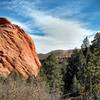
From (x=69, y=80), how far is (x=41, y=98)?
6497 centimetres

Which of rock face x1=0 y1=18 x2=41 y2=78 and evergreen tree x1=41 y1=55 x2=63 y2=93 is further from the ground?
rock face x1=0 y1=18 x2=41 y2=78

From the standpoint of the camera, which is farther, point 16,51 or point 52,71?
point 16,51

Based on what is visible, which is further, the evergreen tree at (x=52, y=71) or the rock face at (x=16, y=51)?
the rock face at (x=16, y=51)

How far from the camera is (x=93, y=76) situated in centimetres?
7238

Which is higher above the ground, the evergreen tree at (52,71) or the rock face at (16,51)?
the rock face at (16,51)

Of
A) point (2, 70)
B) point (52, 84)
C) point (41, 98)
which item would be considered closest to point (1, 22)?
point (2, 70)

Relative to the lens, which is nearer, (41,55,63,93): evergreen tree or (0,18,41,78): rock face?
(41,55,63,93): evergreen tree

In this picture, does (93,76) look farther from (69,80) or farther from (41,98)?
(41,98)

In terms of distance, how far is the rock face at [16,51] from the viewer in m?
114

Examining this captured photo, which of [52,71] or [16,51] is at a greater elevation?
[16,51]

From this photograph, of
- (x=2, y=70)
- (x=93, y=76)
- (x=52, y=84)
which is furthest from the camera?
(x=2, y=70)

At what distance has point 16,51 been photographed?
4860 inches

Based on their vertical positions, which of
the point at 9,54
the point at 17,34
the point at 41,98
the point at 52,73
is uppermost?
the point at 17,34

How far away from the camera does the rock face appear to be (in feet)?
375
